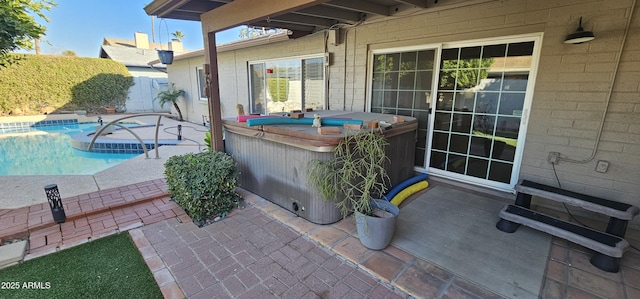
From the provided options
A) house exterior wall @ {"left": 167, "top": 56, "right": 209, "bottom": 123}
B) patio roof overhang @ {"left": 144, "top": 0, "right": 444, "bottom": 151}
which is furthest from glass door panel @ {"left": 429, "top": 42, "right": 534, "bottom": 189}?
house exterior wall @ {"left": 167, "top": 56, "right": 209, "bottom": 123}

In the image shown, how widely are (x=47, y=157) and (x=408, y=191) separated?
818cm

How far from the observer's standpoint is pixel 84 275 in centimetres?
212

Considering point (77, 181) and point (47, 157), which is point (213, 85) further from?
point (47, 157)

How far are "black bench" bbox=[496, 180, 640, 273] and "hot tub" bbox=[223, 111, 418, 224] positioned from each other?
136 cm

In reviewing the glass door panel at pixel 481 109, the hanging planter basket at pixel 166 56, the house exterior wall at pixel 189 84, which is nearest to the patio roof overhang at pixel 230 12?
the glass door panel at pixel 481 109

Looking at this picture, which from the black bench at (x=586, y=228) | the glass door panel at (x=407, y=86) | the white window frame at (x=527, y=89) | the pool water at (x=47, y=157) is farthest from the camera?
the pool water at (x=47, y=157)

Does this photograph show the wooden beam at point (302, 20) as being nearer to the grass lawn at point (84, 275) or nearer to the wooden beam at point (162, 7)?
the wooden beam at point (162, 7)

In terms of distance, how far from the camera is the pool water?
5555mm

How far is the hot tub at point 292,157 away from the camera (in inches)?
107

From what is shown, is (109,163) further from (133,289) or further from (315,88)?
(133,289)

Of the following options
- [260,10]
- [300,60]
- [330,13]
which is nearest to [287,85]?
[300,60]

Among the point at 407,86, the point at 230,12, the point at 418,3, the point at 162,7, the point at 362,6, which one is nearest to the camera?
the point at 230,12

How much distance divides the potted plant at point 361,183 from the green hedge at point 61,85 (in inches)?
529

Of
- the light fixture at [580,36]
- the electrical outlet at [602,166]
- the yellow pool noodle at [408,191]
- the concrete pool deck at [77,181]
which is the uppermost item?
the light fixture at [580,36]
